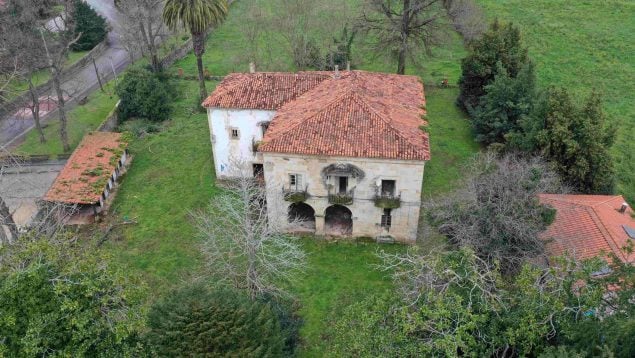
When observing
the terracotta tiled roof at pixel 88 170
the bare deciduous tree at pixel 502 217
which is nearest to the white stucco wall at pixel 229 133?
A: the terracotta tiled roof at pixel 88 170

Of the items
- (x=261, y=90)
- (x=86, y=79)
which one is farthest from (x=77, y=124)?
(x=261, y=90)

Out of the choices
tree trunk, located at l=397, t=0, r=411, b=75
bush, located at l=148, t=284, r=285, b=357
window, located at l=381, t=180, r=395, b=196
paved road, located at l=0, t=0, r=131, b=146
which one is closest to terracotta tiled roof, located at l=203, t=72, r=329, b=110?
window, located at l=381, t=180, r=395, b=196

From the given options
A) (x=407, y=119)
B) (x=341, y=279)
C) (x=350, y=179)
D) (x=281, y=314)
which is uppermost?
(x=407, y=119)

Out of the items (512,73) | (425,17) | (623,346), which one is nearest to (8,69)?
(425,17)

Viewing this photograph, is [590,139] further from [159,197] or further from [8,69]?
[8,69]

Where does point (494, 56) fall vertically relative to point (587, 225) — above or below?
above

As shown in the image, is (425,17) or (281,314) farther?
(425,17)

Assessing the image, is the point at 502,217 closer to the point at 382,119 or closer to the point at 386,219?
the point at 386,219

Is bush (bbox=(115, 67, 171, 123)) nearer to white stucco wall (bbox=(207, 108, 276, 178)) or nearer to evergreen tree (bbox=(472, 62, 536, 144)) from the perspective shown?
white stucco wall (bbox=(207, 108, 276, 178))
